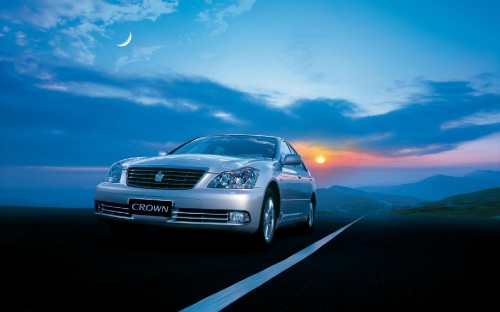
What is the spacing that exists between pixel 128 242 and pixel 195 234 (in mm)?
2011

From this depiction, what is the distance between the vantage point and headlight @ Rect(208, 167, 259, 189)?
6.50m

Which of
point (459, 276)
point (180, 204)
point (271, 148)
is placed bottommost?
point (459, 276)

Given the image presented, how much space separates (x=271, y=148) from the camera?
8.54 m

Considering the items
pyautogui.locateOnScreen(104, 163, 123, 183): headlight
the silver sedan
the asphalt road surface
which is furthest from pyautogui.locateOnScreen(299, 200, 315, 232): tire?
pyautogui.locateOnScreen(104, 163, 123, 183): headlight

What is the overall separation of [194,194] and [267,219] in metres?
1.26

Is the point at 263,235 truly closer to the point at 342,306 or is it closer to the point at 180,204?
the point at 180,204

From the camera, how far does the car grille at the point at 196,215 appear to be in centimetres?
632

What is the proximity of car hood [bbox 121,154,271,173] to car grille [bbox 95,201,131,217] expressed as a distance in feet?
1.86

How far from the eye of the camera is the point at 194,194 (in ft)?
20.7

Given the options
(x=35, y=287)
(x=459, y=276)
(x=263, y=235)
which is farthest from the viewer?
(x=263, y=235)

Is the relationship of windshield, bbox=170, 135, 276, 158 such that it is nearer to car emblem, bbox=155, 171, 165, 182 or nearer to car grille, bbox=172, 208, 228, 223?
car emblem, bbox=155, 171, 165, 182

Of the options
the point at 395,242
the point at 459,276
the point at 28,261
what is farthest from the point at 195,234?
the point at 459,276

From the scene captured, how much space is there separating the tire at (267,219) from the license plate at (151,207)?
1.22 metres

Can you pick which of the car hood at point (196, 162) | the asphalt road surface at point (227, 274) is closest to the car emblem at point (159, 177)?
the car hood at point (196, 162)
